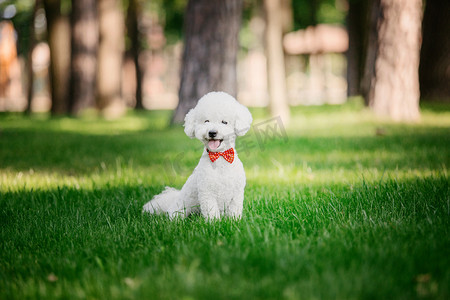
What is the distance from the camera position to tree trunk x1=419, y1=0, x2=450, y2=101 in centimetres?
1367

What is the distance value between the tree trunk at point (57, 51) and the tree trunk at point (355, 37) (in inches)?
460

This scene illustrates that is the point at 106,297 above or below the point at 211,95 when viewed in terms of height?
below

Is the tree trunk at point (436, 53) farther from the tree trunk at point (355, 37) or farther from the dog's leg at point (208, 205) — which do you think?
the dog's leg at point (208, 205)

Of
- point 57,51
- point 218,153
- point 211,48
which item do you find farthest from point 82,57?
point 218,153

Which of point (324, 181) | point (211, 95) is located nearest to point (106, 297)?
point (211, 95)

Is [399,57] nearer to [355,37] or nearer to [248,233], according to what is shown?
[248,233]

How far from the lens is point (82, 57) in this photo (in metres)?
15.8

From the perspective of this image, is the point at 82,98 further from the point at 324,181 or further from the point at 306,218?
the point at 306,218

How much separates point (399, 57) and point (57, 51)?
1217 cm

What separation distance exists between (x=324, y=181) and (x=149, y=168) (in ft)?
8.24

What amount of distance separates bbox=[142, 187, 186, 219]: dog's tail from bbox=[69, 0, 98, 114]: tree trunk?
12.7m

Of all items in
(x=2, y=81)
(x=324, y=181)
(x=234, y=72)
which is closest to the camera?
(x=324, y=181)

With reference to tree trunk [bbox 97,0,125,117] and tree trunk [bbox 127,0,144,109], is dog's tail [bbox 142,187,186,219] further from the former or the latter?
tree trunk [bbox 127,0,144,109]

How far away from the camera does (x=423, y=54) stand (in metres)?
14.2
